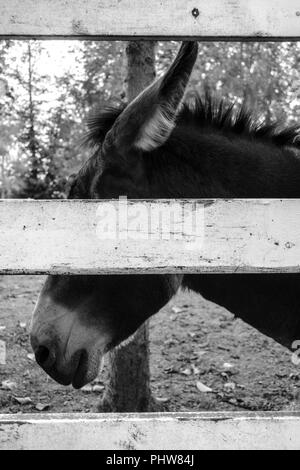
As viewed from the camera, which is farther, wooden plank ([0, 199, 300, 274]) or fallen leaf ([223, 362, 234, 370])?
fallen leaf ([223, 362, 234, 370])

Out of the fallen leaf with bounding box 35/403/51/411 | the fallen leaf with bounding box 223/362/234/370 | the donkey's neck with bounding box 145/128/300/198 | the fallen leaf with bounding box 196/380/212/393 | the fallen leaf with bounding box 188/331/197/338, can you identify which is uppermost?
the donkey's neck with bounding box 145/128/300/198

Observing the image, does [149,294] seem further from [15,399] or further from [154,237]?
[15,399]

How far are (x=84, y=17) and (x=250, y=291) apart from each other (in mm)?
1523

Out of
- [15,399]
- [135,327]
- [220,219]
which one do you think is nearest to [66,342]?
[135,327]

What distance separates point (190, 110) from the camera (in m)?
2.78

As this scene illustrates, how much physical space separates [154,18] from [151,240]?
756 mm

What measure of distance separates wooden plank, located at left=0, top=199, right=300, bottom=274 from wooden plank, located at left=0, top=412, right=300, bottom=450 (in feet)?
1.65

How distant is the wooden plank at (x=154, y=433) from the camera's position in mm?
1764

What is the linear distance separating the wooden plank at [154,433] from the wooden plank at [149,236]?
0.50 meters

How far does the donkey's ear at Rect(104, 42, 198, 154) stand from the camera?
1.91 meters

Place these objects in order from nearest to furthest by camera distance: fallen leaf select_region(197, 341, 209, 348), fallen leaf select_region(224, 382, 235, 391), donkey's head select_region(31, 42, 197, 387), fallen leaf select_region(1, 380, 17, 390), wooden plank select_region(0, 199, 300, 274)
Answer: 1. wooden plank select_region(0, 199, 300, 274)
2. donkey's head select_region(31, 42, 197, 387)
3. fallen leaf select_region(1, 380, 17, 390)
4. fallen leaf select_region(224, 382, 235, 391)
5. fallen leaf select_region(197, 341, 209, 348)

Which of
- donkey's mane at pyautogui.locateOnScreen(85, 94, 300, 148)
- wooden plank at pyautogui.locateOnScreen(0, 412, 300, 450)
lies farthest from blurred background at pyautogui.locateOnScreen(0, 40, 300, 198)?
wooden plank at pyautogui.locateOnScreen(0, 412, 300, 450)

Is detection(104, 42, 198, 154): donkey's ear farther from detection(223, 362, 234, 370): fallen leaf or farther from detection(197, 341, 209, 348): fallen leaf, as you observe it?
detection(197, 341, 209, 348): fallen leaf

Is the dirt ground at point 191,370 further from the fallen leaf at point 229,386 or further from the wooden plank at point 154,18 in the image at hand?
the wooden plank at point 154,18
